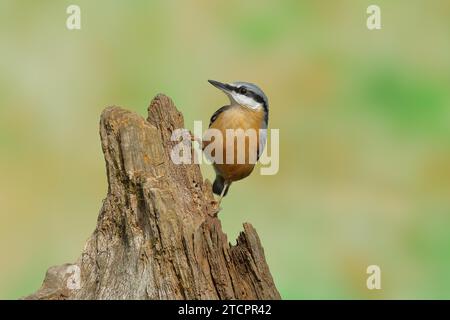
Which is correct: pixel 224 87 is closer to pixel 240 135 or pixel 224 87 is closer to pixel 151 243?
pixel 240 135

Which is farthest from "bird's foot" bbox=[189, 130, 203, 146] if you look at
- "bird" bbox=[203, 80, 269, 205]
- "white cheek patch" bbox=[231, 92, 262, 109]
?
"white cheek patch" bbox=[231, 92, 262, 109]

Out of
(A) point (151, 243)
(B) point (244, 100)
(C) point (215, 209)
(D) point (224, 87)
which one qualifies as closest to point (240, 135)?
(B) point (244, 100)

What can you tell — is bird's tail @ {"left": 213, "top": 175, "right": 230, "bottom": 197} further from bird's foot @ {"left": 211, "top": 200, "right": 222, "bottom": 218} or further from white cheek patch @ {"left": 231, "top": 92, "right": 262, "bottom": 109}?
bird's foot @ {"left": 211, "top": 200, "right": 222, "bottom": 218}

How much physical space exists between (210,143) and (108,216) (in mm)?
1686

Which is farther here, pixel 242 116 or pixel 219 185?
pixel 219 185

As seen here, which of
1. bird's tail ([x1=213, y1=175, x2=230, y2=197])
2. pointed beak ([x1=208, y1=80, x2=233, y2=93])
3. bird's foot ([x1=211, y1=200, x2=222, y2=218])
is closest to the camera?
bird's foot ([x1=211, y1=200, x2=222, y2=218])

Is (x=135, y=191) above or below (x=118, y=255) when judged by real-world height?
above

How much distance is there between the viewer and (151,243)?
18.2ft

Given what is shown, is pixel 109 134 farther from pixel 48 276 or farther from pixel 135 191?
pixel 48 276

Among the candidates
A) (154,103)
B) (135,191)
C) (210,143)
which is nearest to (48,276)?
(135,191)

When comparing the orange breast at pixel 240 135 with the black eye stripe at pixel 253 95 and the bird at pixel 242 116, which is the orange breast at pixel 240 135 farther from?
the black eye stripe at pixel 253 95

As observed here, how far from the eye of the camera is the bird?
23.6 ft

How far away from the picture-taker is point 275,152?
8195 millimetres

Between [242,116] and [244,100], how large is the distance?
0.48 feet
